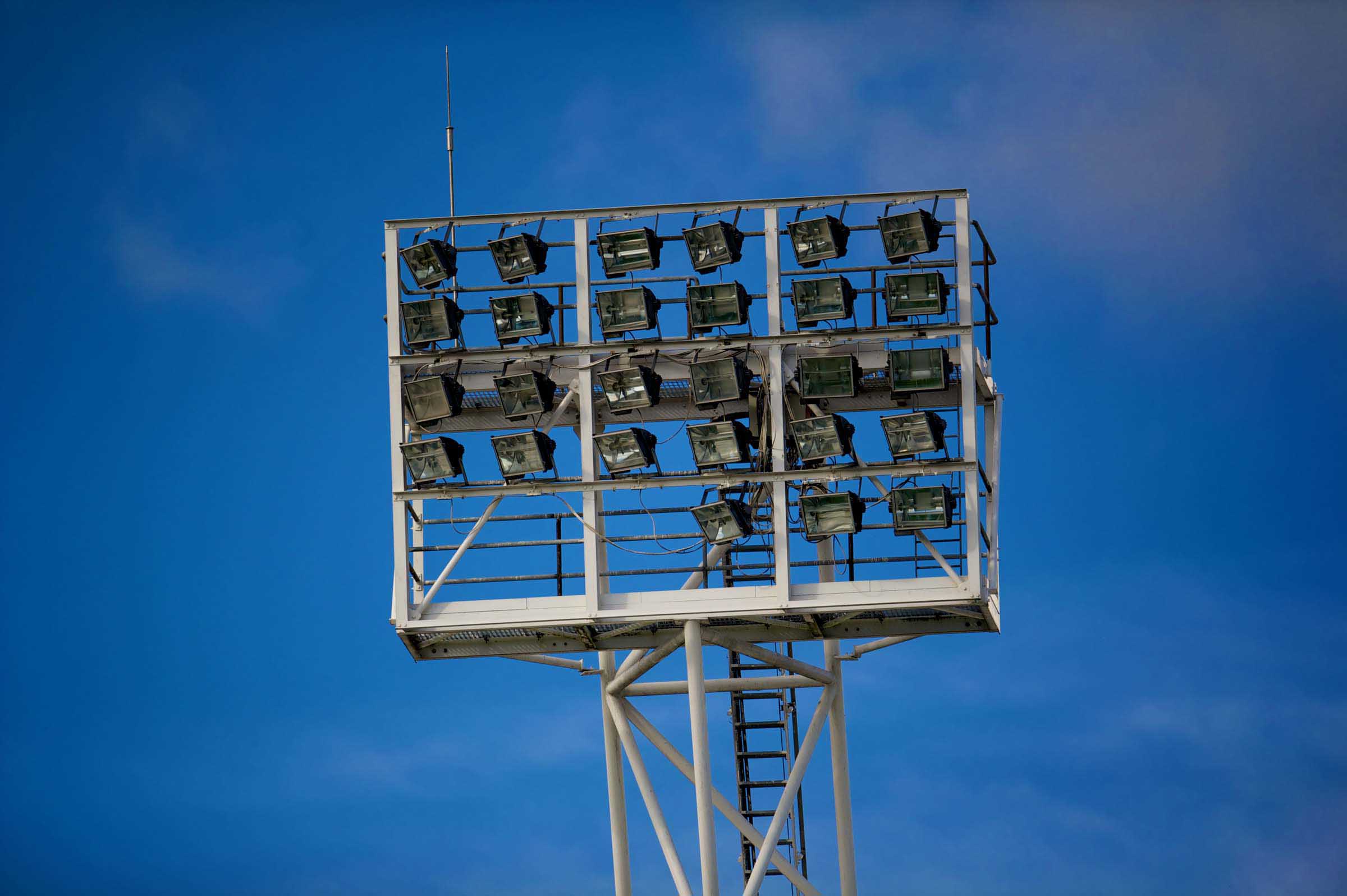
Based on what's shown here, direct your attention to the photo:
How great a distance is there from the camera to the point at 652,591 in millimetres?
48719

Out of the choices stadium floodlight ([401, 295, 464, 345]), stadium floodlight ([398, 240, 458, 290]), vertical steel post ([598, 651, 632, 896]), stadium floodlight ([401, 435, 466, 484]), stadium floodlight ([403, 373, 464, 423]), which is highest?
stadium floodlight ([398, 240, 458, 290])

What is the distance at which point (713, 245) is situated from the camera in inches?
1937

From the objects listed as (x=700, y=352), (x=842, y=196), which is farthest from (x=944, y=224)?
(x=700, y=352)

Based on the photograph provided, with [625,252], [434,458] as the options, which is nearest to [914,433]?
[625,252]

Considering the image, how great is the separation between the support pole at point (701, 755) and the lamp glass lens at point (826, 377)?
5106 mm

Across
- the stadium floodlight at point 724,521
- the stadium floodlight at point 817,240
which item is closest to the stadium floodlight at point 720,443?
the stadium floodlight at point 724,521

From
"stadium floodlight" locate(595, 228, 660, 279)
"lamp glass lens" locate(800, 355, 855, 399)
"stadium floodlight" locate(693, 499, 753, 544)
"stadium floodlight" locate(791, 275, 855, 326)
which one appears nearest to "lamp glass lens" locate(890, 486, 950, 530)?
"lamp glass lens" locate(800, 355, 855, 399)

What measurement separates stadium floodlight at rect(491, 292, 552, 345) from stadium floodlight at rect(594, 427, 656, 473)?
8.92 ft

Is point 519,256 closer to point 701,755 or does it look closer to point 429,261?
point 429,261

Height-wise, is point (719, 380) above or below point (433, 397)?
above

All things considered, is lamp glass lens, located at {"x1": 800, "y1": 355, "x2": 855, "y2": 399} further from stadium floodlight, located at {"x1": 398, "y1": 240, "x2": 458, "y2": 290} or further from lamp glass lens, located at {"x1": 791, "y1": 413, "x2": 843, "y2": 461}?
stadium floodlight, located at {"x1": 398, "y1": 240, "x2": 458, "y2": 290}

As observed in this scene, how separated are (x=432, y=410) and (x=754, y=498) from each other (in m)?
6.78

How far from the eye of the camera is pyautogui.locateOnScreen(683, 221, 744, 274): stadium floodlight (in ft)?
161

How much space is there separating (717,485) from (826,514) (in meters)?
2.25
